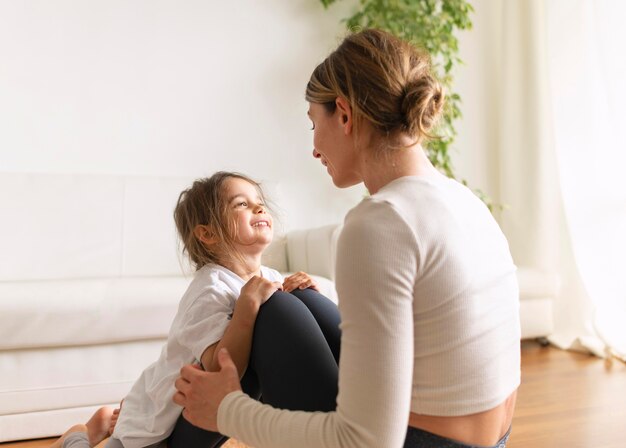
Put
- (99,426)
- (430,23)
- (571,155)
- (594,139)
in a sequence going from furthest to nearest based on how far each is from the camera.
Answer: (430,23) → (571,155) → (594,139) → (99,426)

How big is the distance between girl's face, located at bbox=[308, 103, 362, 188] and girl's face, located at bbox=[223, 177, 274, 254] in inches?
17.7

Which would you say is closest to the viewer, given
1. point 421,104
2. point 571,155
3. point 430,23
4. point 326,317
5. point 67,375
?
point 421,104

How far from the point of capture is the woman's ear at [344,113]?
3.36 ft

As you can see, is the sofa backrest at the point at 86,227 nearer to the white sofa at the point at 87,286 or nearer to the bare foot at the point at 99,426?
the white sofa at the point at 87,286

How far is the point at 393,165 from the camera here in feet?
3.36

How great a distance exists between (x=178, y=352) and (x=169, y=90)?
2.20 metres

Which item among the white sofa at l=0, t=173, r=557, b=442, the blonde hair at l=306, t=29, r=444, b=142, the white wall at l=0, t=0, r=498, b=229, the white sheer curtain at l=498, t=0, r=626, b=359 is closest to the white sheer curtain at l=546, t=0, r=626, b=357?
the white sheer curtain at l=498, t=0, r=626, b=359

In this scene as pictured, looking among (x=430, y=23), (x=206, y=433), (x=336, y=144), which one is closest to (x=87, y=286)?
(x=206, y=433)

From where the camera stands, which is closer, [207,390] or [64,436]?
[207,390]

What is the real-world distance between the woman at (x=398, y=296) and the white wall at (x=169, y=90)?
2303 millimetres

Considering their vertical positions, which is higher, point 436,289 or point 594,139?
point 594,139

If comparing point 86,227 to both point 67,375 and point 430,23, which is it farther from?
point 430,23

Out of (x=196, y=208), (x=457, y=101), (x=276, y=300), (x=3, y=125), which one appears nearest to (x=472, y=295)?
(x=276, y=300)

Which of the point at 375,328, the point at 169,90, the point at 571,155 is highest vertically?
the point at 169,90
